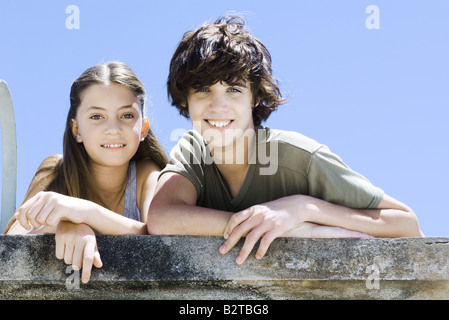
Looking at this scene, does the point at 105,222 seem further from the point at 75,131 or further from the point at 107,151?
the point at 75,131

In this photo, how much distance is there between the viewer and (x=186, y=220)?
2.80 meters

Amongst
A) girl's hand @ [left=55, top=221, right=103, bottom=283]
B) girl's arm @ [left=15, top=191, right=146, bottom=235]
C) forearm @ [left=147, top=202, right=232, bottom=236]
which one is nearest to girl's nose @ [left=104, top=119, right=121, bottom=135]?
forearm @ [left=147, top=202, right=232, bottom=236]

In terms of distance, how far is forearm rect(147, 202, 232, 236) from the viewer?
8.93 feet

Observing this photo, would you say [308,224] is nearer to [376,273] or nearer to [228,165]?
[376,273]

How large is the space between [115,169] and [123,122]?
398 mm

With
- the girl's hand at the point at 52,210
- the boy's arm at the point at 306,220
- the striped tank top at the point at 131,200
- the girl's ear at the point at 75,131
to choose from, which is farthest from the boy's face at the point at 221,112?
the girl's ear at the point at 75,131

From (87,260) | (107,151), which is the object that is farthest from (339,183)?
(107,151)

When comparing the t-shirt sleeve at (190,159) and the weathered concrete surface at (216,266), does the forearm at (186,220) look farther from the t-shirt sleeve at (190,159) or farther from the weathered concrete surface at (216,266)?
the t-shirt sleeve at (190,159)

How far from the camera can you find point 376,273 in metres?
2.61

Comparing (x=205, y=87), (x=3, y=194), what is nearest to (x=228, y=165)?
(x=205, y=87)

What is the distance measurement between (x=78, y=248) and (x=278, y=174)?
1.14 meters

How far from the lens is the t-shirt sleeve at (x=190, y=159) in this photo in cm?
319

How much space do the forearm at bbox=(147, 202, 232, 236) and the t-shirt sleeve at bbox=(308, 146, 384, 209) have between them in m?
0.56

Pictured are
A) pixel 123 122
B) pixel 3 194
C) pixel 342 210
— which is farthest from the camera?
pixel 3 194
